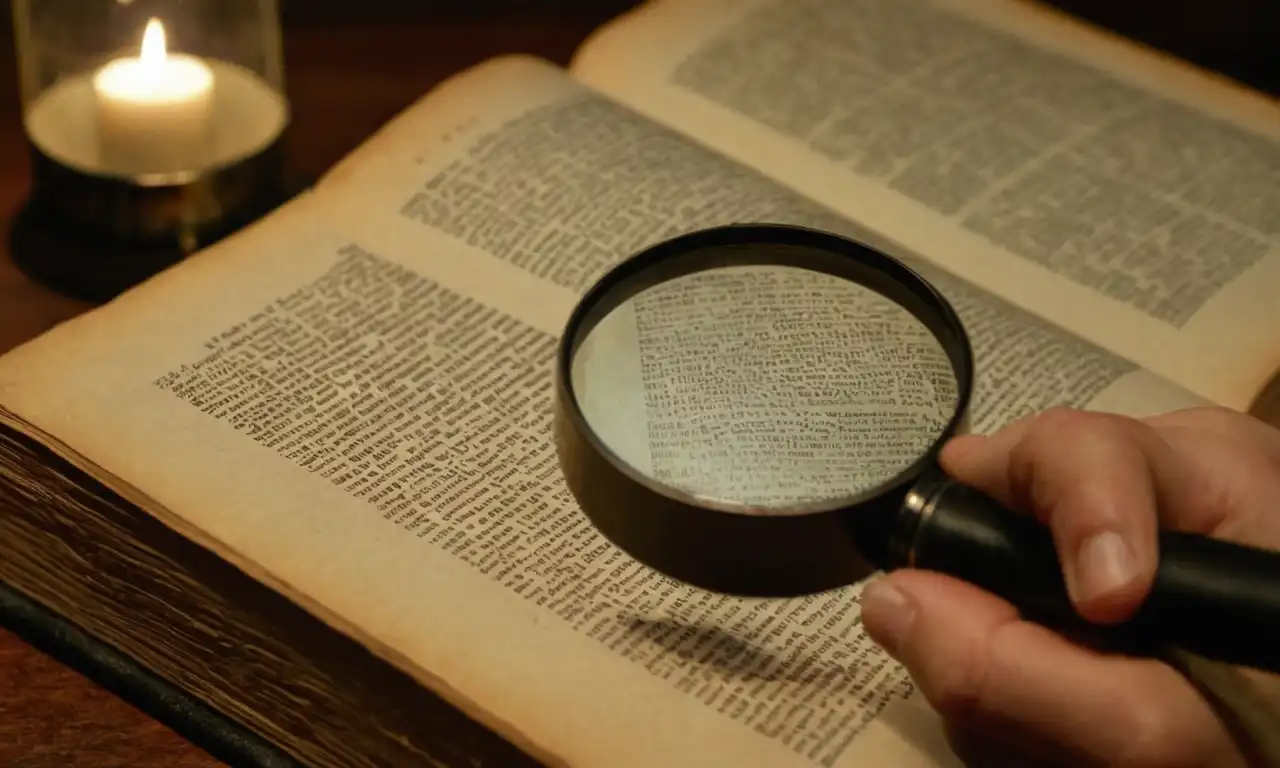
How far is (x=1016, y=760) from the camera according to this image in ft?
2.34

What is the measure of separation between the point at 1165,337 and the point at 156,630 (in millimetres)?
730

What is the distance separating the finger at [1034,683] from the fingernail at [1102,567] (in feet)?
0.14

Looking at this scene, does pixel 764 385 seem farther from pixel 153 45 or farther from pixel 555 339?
pixel 153 45

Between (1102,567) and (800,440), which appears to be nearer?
(1102,567)

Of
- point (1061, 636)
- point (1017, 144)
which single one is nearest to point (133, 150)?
point (1017, 144)

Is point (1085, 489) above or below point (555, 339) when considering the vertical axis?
above

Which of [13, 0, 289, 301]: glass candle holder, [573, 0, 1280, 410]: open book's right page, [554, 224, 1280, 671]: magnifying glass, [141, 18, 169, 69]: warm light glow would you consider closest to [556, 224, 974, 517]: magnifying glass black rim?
[554, 224, 1280, 671]: magnifying glass

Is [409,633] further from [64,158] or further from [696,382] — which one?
[64,158]

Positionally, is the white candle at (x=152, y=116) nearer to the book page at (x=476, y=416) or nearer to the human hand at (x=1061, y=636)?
the book page at (x=476, y=416)

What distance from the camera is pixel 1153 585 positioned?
0.63m

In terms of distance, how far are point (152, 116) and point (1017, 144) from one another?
721mm

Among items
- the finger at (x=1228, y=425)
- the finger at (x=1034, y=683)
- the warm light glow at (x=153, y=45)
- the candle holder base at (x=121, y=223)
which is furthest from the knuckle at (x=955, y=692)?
the warm light glow at (x=153, y=45)

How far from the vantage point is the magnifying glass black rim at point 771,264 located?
27.5 inches

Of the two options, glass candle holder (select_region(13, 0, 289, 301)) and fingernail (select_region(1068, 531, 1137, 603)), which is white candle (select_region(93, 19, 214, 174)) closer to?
glass candle holder (select_region(13, 0, 289, 301))
